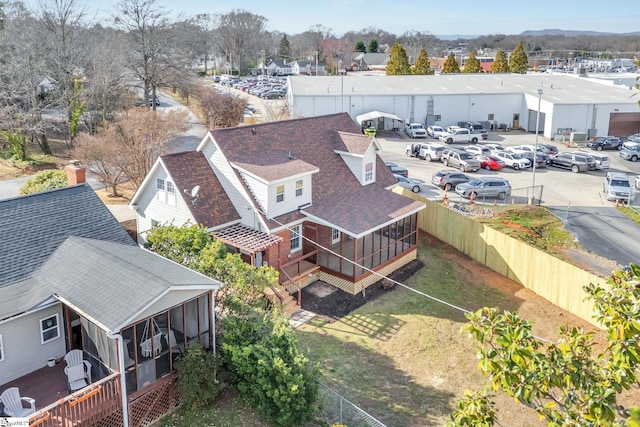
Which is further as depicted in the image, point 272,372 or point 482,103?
point 482,103

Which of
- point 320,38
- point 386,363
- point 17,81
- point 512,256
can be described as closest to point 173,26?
point 17,81

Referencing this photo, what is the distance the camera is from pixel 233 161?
27422 millimetres

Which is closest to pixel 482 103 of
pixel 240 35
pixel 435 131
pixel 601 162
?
pixel 435 131

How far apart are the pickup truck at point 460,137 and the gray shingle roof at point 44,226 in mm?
45244

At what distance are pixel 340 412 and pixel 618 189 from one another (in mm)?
32863

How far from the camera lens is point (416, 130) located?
6400 cm

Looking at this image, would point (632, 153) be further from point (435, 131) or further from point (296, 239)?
point (296, 239)

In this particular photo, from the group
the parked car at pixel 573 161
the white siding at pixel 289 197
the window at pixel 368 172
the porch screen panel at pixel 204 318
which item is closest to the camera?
the porch screen panel at pixel 204 318

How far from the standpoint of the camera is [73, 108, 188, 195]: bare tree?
124 ft

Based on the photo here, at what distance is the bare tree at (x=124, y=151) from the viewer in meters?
37.9

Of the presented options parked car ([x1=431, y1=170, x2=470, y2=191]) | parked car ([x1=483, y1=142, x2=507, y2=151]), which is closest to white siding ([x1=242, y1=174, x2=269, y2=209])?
parked car ([x1=431, y1=170, x2=470, y2=191])

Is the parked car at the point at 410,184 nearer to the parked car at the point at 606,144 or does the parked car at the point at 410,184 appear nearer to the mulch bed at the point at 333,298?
the mulch bed at the point at 333,298

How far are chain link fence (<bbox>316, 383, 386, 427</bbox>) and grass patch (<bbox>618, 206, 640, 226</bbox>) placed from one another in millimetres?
27388

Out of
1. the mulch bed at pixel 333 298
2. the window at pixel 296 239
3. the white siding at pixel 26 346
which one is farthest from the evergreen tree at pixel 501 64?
the white siding at pixel 26 346
